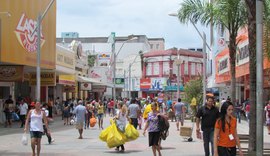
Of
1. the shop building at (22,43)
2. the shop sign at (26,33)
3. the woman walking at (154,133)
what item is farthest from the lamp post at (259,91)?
the shop sign at (26,33)

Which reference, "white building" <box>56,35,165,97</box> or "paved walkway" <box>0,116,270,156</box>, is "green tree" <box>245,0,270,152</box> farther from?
"white building" <box>56,35,165,97</box>

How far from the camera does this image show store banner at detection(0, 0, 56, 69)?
27.6 metres

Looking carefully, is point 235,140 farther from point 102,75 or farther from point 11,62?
point 102,75

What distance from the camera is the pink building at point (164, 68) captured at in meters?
84.7

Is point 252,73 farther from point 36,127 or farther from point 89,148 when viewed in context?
point 89,148

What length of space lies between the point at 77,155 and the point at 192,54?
73311 millimetres

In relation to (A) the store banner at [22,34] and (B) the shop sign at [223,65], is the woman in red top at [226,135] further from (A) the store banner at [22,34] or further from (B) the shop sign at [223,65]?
(B) the shop sign at [223,65]

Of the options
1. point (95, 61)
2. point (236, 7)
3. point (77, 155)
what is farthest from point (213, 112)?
point (95, 61)

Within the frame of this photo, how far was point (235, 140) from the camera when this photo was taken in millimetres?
8906

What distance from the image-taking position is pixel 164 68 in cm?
8619

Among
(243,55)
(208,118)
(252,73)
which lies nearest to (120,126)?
(208,118)

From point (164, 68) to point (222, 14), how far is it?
216 feet

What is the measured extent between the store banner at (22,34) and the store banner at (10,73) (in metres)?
0.62

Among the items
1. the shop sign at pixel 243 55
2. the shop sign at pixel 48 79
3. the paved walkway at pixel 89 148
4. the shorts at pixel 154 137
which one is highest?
the shop sign at pixel 243 55
